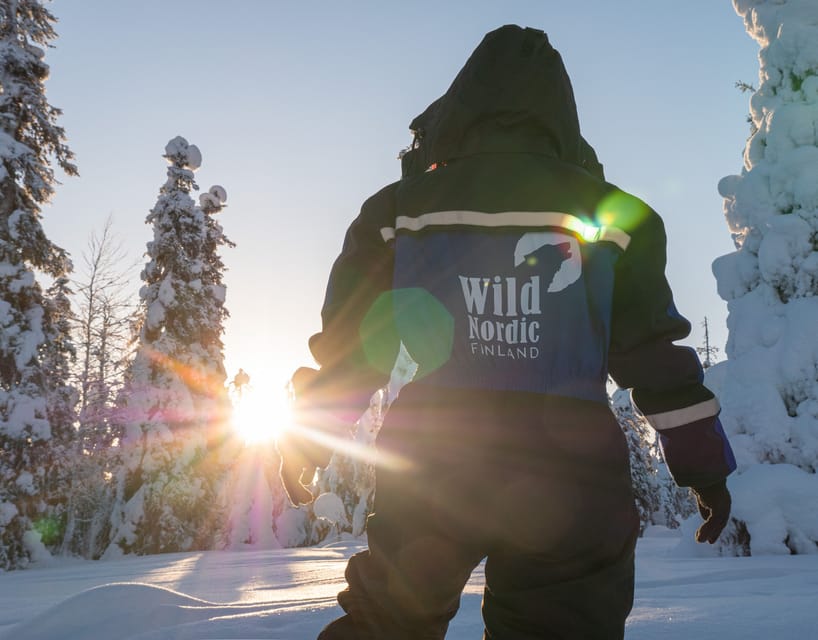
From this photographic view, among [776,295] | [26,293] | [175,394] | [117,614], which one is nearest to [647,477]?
[776,295]

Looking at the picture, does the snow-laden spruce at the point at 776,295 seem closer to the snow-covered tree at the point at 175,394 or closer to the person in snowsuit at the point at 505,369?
the person in snowsuit at the point at 505,369

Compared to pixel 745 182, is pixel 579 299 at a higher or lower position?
lower

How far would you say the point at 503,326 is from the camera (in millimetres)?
1549

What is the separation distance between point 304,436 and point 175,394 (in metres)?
17.9

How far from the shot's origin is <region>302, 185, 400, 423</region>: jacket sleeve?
6.14 ft

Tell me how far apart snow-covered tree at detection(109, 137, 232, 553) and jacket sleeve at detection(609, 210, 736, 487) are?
60.4 ft

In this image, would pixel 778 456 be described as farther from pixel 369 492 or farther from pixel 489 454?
pixel 369 492

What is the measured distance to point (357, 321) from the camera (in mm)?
1889

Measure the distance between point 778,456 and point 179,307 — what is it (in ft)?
54.3

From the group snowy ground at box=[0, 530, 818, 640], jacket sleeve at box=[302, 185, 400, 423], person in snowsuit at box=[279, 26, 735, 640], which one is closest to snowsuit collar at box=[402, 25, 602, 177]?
person in snowsuit at box=[279, 26, 735, 640]

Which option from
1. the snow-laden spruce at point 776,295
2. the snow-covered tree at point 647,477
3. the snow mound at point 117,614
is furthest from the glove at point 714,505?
the snow-covered tree at point 647,477

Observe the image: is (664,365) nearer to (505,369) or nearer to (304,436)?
(505,369)

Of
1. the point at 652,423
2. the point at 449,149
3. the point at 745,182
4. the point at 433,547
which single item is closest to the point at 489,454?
the point at 433,547

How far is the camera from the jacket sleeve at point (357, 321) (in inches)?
73.7
